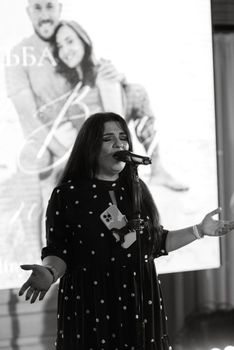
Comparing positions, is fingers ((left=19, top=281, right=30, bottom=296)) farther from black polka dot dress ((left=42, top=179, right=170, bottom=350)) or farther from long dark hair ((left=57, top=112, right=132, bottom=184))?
long dark hair ((left=57, top=112, right=132, bottom=184))

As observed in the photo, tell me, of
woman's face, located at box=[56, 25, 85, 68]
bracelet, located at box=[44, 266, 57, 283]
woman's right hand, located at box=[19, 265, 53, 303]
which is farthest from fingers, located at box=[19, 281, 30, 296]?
woman's face, located at box=[56, 25, 85, 68]

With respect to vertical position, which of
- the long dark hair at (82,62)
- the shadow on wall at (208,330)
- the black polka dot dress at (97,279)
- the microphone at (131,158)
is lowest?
the shadow on wall at (208,330)

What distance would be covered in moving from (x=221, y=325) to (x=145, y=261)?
4.39 ft

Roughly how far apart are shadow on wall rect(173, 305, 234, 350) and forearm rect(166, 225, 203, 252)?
1134 mm

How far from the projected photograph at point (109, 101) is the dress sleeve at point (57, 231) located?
44.1 inches

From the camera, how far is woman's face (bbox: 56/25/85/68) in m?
3.06

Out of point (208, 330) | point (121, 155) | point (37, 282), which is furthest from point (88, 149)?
point (208, 330)

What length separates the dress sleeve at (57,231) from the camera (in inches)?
72.1

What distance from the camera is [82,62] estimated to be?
308 cm

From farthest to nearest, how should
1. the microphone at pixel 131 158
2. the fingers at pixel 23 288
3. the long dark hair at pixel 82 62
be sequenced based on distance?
the long dark hair at pixel 82 62, the microphone at pixel 131 158, the fingers at pixel 23 288

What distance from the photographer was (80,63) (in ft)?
10.1

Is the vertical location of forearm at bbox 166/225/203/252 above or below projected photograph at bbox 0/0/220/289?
below

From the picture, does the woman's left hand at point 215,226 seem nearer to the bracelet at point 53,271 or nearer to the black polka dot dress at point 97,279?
the black polka dot dress at point 97,279

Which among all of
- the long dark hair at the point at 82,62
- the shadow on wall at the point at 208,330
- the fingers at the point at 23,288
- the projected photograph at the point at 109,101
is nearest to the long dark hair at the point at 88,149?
the fingers at the point at 23,288
